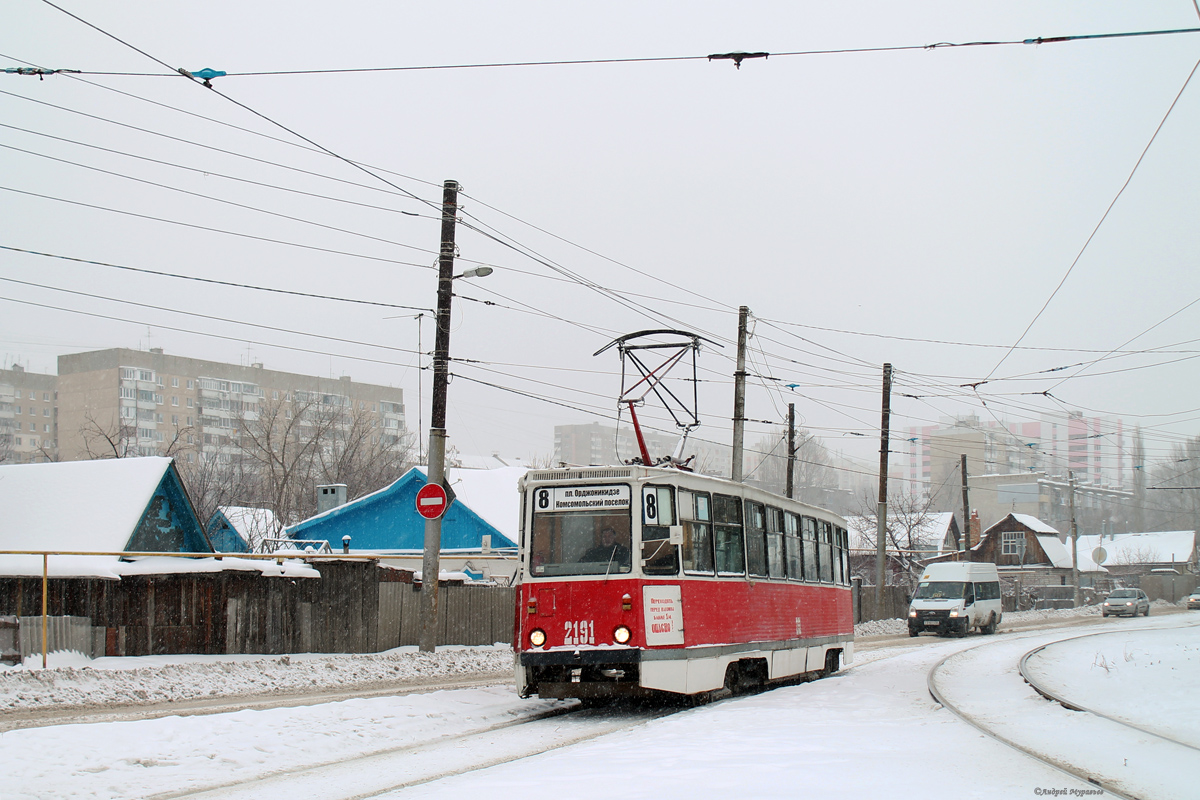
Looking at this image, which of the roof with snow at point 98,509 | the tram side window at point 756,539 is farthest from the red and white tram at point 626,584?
the roof with snow at point 98,509

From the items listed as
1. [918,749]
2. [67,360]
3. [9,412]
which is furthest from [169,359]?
[918,749]

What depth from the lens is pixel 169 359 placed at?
99.5m

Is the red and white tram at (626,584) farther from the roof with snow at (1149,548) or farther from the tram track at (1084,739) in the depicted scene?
the roof with snow at (1149,548)

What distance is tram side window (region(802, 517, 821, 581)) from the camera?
1802 centimetres

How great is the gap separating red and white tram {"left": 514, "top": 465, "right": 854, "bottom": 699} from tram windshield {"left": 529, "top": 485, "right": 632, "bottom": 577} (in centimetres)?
1

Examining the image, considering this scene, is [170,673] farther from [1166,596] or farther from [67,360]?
[67,360]

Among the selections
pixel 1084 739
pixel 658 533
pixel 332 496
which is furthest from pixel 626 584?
pixel 332 496

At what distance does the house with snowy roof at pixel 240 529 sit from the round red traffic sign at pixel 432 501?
65.7 ft

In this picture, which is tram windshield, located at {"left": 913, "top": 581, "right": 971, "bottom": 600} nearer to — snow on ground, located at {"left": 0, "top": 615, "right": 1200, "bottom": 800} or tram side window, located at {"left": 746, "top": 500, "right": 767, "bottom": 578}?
snow on ground, located at {"left": 0, "top": 615, "right": 1200, "bottom": 800}

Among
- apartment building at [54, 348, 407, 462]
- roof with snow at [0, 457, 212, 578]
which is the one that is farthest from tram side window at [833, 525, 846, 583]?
apartment building at [54, 348, 407, 462]

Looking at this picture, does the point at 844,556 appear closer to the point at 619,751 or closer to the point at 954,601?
the point at 619,751

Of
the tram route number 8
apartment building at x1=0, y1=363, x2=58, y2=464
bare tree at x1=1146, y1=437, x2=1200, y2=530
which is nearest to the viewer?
the tram route number 8

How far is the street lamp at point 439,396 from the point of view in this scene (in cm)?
1900

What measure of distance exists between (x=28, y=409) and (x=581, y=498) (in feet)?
365
